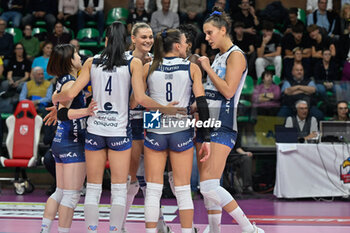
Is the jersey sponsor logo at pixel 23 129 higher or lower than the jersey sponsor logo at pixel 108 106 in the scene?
lower

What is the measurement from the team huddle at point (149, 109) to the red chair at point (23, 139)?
172 inches

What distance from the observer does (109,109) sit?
5285mm

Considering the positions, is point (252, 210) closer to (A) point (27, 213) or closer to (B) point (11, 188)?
(A) point (27, 213)

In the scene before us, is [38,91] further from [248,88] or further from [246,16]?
[246,16]

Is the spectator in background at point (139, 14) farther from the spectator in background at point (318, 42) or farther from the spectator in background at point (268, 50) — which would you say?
the spectator in background at point (318, 42)

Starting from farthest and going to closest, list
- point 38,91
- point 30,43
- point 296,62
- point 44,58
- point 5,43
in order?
point 30,43 < point 5,43 < point 44,58 < point 296,62 < point 38,91

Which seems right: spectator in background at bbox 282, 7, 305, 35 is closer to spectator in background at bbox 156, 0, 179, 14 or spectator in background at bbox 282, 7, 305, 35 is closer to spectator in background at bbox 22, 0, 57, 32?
spectator in background at bbox 156, 0, 179, 14

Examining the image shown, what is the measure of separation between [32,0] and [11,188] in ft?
18.0

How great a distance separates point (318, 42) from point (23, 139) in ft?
20.7

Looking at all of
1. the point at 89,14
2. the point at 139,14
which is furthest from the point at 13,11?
the point at 139,14

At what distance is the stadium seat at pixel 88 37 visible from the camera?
1295cm

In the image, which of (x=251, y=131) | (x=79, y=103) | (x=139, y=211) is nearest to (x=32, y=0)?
(x=251, y=131)

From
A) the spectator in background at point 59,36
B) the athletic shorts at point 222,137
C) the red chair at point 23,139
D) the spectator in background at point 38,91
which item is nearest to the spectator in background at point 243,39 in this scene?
the spectator in background at point 59,36

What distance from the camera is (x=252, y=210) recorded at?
8156mm
